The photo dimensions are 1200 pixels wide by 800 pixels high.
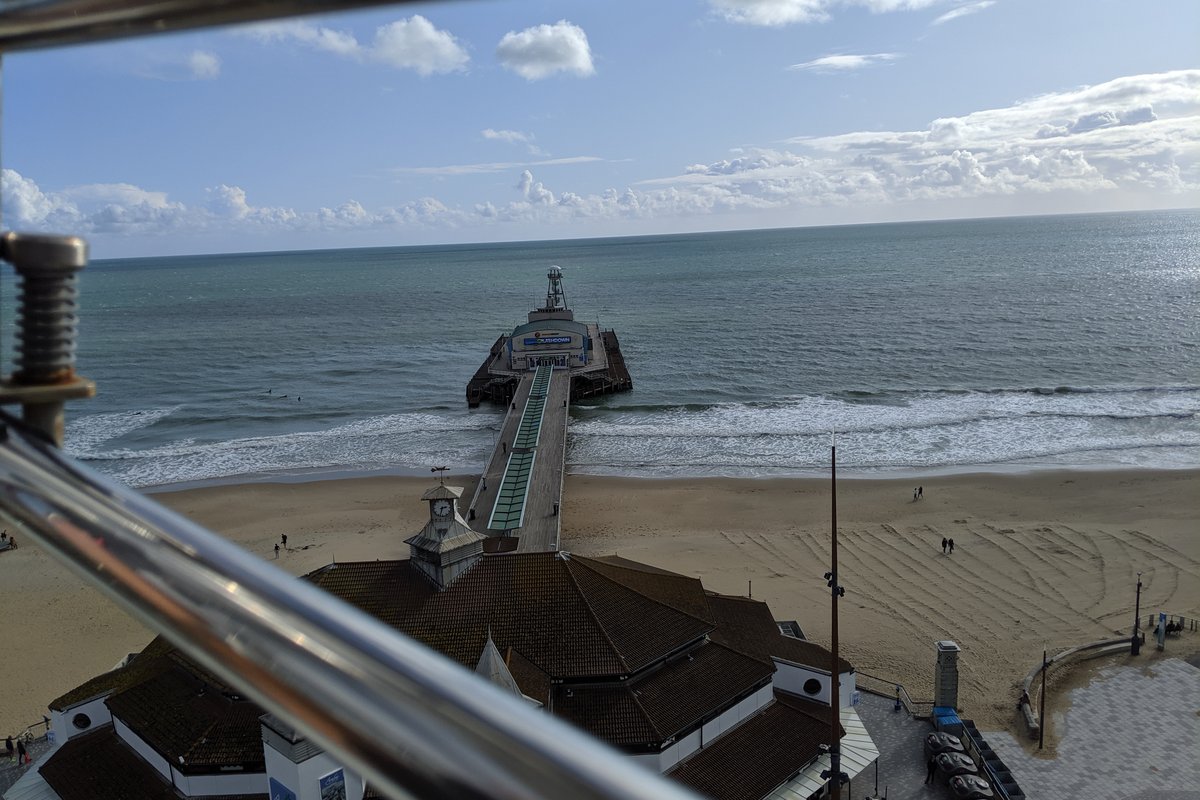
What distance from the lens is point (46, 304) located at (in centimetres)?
146

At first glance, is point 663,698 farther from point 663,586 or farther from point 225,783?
point 225,783

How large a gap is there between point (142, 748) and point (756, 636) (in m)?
11.7

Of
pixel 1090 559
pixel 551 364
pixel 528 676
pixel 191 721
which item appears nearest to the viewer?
pixel 191 721

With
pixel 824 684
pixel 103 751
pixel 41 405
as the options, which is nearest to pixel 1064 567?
pixel 824 684

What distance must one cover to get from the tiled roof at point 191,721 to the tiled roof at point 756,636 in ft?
28.3

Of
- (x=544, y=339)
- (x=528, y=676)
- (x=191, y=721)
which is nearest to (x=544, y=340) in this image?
(x=544, y=339)

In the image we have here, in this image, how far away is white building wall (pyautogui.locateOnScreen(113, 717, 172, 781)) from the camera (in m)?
13.7

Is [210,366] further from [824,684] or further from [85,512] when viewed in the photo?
[85,512]

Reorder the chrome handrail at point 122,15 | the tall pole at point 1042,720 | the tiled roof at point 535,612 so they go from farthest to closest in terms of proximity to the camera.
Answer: the tall pole at point 1042,720
the tiled roof at point 535,612
the chrome handrail at point 122,15

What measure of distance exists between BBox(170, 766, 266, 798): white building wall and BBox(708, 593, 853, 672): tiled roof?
27.9 feet

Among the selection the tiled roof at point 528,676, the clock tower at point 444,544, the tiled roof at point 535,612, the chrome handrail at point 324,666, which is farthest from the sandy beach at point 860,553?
the chrome handrail at point 324,666

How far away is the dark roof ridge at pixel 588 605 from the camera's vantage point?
47.5 feet

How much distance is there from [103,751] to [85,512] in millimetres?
17021

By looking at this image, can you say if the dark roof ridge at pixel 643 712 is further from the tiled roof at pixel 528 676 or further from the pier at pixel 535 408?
the pier at pixel 535 408
